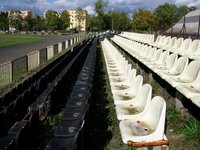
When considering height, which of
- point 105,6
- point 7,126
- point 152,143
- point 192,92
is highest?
point 105,6

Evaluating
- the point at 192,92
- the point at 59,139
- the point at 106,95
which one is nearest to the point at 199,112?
the point at 192,92

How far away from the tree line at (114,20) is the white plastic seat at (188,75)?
35255 millimetres

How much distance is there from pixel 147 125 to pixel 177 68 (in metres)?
2.71

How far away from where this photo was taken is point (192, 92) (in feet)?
14.9

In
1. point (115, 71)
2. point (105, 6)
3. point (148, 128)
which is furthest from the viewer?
point (105, 6)

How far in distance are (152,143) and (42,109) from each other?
2870mm

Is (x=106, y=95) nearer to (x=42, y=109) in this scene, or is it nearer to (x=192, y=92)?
(x=42, y=109)

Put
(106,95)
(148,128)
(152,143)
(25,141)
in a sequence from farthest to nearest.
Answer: (106,95) → (25,141) → (148,128) → (152,143)

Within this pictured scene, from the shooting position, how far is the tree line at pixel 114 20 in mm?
62031

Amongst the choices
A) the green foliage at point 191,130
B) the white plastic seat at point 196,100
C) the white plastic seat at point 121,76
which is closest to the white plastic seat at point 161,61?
the white plastic seat at point 121,76

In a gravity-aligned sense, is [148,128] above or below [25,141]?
above

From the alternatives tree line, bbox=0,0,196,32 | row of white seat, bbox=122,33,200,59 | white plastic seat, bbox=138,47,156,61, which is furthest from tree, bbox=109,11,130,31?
white plastic seat, bbox=138,47,156,61

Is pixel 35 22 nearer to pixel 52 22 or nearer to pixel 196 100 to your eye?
pixel 52 22

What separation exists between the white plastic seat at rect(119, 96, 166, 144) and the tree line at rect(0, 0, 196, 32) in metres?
37.1
